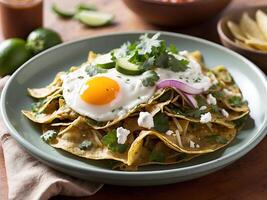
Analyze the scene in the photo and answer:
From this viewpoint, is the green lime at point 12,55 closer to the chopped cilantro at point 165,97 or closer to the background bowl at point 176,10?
the background bowl at point 176,10

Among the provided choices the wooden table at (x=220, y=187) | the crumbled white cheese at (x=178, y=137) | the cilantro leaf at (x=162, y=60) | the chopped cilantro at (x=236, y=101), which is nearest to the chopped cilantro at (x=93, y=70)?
the cilantro leaf at (x=162, y=60)

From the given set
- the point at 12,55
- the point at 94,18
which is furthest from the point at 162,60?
the point at 94,18

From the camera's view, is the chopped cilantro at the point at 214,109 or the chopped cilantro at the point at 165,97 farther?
the chopped cilantro at the point at 214,109

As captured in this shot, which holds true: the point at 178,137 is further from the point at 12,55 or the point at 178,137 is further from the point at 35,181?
the point at 12,55

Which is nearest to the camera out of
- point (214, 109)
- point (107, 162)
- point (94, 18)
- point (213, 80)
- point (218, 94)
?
point (107, 162)

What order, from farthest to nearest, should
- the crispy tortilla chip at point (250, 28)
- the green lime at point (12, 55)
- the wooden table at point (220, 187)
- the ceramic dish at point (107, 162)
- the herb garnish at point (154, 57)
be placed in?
the crispy tortilla chip at point (250, 28), the green lime at point (12, 55), the herb garnish at point (154, 57), the wooden table at point (220, 187), the ceramic dish at point (107, 162)

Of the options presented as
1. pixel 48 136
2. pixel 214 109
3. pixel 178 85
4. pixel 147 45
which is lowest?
pixel 48 136

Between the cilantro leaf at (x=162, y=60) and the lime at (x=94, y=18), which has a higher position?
the cilantro leaf at (x=162, y=60)

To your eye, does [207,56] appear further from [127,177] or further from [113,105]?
[127,177]
